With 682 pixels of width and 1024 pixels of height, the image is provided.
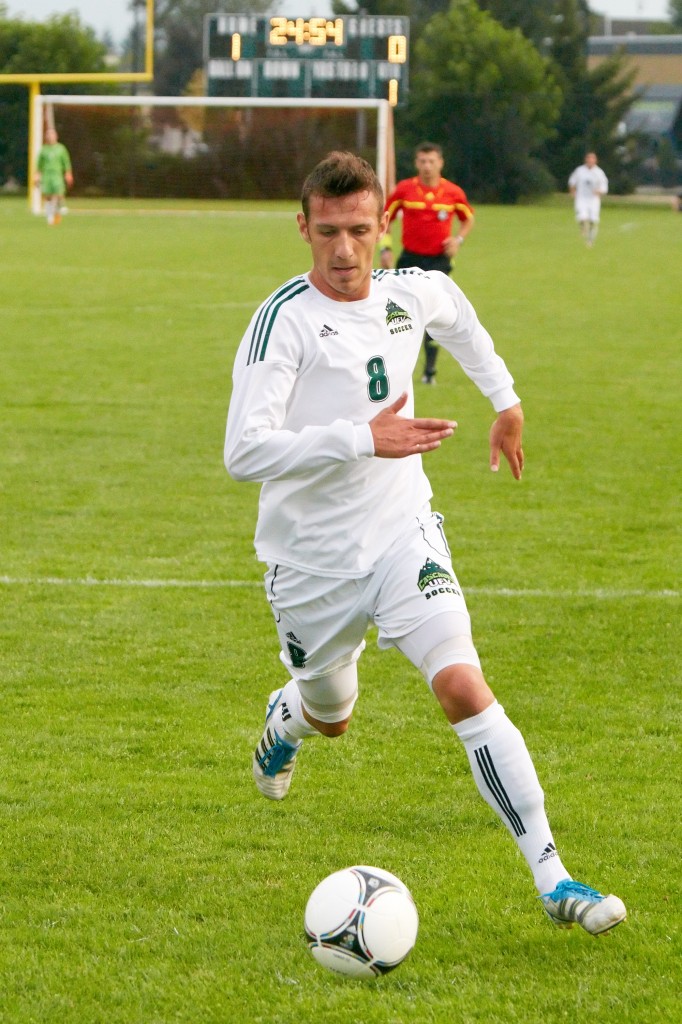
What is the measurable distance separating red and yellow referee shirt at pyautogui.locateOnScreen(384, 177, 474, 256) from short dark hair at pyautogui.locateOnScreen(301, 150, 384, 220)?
32.8ft

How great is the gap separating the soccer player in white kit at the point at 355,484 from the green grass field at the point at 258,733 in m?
0.35

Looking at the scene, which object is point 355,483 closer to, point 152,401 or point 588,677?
point 588,677

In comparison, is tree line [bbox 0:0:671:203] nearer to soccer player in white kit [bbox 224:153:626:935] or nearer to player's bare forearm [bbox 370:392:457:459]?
soccer player in white kit [bbox 224:153:626:935]

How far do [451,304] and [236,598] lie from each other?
2.92 meters

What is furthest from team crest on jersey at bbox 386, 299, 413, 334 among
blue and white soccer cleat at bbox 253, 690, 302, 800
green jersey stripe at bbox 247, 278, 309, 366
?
blue and white soccer cleat at bbox 253, 690, 302, 800

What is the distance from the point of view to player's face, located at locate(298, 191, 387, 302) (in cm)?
415

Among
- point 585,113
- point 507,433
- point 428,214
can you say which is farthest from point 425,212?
point 585,113

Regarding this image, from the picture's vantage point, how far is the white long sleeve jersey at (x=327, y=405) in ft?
13.3

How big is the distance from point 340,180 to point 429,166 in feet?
35.2

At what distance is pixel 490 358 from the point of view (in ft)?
15.7

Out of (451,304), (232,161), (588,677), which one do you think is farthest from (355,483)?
(232,161)

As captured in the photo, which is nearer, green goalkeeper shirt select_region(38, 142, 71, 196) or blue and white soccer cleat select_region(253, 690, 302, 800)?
blue and white soccer cleat select_region(253, 690, 302, 800)

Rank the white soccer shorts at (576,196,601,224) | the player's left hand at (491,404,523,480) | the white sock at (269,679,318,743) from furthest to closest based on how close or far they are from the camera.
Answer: the white soccer shorts at (576,196,601,224)
the white sock at (269,679,318,743)
the player's left hand at (491,404,523,480)

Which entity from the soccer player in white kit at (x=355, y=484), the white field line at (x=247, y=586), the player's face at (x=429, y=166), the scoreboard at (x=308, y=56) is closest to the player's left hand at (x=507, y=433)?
the soccer player in white kit at (x=355, y=484)
